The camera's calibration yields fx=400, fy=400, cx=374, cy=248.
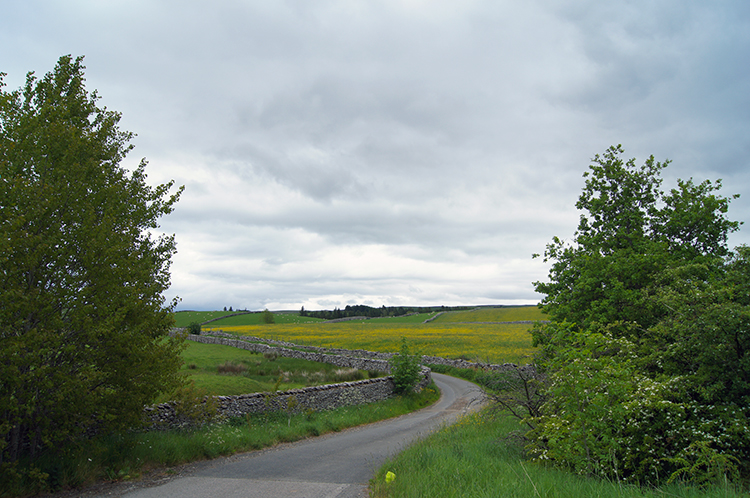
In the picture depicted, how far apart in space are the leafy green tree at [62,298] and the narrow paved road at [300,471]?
2232 mm

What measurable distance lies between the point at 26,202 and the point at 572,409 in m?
11.3

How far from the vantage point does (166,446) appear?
1050 centimetres

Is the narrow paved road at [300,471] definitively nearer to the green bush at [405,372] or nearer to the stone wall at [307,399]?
the stone wall at [307,399]

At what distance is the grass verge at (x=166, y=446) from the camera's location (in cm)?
835

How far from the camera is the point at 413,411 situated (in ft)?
75.2

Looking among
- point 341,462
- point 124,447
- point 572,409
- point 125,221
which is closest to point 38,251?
point 125,221

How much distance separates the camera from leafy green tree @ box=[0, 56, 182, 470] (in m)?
7.59

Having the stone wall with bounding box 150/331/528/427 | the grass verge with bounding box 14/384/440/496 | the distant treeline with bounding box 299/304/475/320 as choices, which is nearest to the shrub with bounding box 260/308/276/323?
the distant treeline with bounding box 299/304/475/320

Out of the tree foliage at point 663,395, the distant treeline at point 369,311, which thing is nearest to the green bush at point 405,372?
the tree foliage at point 663,395

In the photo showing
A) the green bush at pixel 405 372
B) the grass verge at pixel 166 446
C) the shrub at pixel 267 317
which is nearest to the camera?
the grass verge at pixel 166 446

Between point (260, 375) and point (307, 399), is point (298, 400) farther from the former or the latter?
point (260, 375)

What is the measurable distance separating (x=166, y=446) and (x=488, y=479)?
334 inches

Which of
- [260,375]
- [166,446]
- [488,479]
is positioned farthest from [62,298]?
[260,375]

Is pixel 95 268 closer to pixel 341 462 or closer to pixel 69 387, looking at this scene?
pixel 69 387
